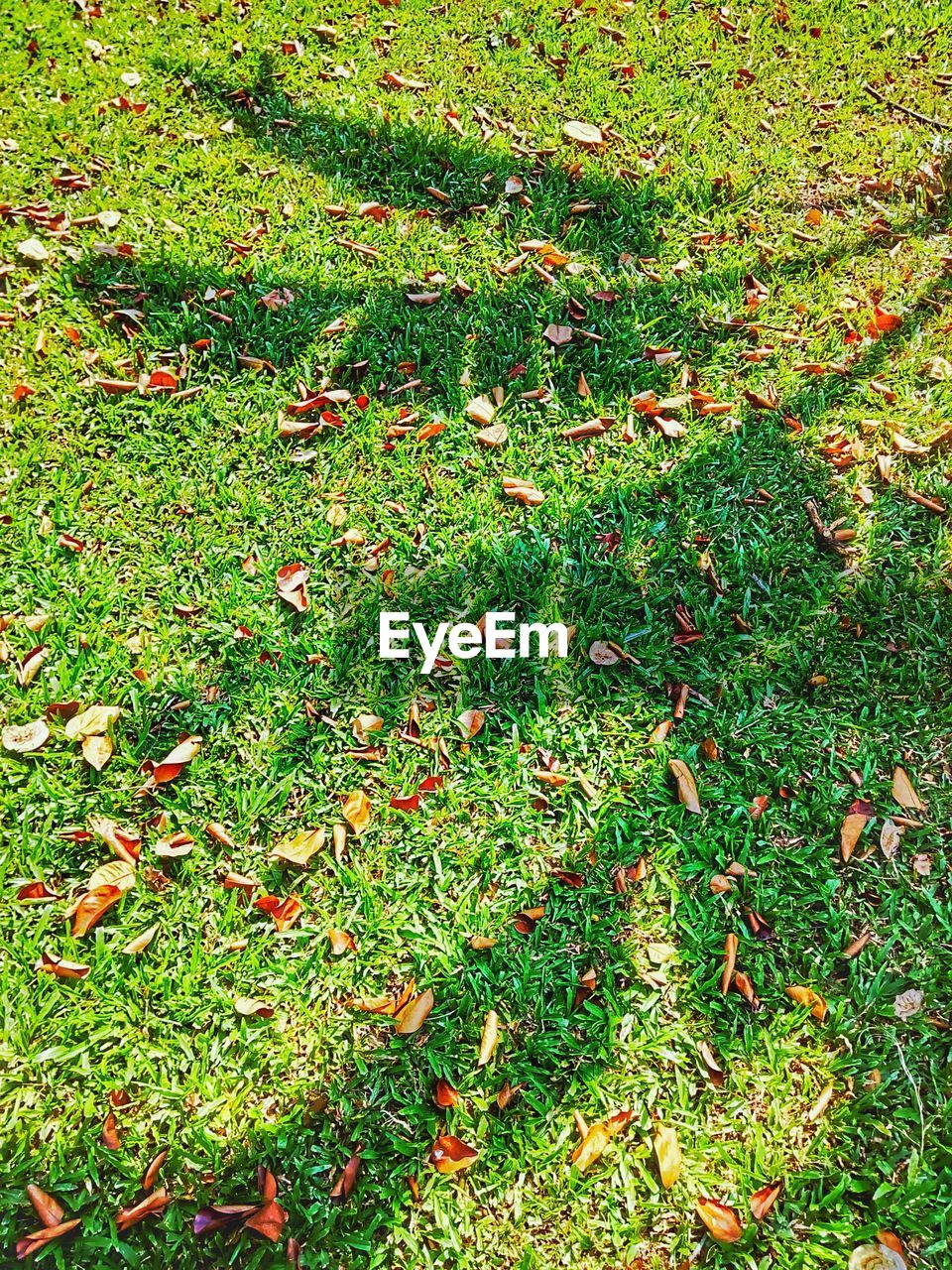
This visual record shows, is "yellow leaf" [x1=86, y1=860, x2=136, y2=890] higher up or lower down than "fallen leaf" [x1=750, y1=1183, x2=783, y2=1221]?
lower down

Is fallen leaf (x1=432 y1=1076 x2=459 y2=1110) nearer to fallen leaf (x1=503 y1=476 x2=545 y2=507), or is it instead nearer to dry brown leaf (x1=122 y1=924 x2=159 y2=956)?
dry brown leaf (x1=122 y1=924 x2=159 y2=956)

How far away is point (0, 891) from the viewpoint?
2.01m

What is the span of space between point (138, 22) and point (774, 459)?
4.47 metres

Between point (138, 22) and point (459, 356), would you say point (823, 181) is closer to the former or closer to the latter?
point (459, 356)

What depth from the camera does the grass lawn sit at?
1721 millimetres

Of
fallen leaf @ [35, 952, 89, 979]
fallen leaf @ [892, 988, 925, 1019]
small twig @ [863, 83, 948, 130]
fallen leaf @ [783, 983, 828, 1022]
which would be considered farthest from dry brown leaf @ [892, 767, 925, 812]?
small twig @ [863, 83, 948, 130]

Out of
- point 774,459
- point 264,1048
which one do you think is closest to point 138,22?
point 774,459

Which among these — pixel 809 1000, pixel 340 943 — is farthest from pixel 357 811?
pixel 809 1000

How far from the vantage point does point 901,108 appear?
400 centimetres

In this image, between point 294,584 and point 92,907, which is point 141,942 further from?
point 294,584

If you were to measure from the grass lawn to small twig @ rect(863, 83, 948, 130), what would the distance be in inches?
1.2

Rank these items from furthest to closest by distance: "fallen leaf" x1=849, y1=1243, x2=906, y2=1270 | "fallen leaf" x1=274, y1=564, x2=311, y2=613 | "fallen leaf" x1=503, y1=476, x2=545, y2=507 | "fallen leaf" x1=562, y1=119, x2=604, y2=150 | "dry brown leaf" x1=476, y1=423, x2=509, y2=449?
"fallen leaf" x1=562, y1=119, x2=604, y2=150 < "dry brown leaf" x1=476, y1=423, x2=509, y2=449 < "fallen leaf" x1=503, y1=476, x2=545, y2=507 < "fallen leaf" x1=274, y1=564, x2=311, y2=613 < "fallen leaf" x1=849, y1=1243, x2=906, y2=1270

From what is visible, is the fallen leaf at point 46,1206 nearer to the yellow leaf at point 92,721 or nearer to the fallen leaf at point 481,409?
the yellow leaf at point 92,721

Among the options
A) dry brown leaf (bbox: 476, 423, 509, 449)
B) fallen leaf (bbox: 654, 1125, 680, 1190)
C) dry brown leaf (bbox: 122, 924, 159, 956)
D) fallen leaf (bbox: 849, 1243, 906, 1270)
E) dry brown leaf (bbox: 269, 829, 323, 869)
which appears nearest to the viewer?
fallen leaf (bbox: 849, 1243, 906, 1270)
